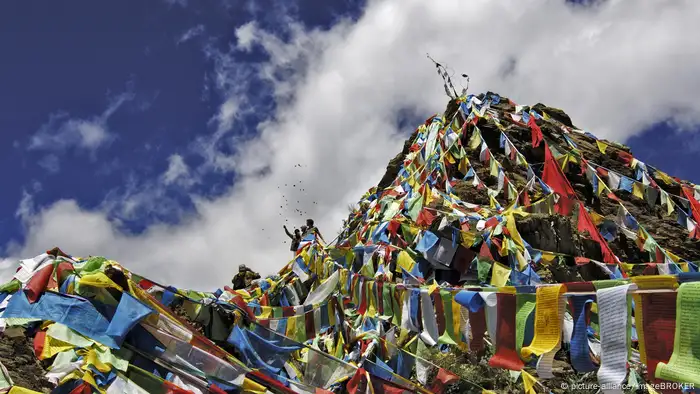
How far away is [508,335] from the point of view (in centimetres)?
591

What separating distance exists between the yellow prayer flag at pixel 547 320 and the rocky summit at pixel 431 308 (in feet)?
0.05

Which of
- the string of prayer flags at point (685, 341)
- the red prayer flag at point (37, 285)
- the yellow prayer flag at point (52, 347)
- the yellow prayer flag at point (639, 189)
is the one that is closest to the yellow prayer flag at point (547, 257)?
the yellow prayer flag at point (639, 189)

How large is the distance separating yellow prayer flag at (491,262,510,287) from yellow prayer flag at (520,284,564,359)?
4.71 m

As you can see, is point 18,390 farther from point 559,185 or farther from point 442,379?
point 559,185

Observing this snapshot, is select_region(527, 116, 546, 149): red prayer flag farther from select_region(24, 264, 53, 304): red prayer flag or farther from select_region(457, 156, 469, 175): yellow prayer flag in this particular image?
select_region(24, 264, 53, 304): red prayer flag

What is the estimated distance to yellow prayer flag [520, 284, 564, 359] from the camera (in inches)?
207

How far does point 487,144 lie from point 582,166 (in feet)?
13.2

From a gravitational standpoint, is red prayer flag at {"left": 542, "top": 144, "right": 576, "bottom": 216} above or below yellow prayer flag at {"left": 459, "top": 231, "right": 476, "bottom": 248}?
above

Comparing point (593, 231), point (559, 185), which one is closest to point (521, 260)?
point (593, 231)

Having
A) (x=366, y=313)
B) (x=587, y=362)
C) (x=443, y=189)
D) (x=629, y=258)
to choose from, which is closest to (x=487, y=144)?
(x=443, y=189)

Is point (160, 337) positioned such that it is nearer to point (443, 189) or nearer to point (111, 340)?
point (111, 340)

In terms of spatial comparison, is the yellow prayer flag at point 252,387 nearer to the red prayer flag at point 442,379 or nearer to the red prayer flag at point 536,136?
the red prayer flag at point 442,379

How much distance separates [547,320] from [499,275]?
5060mm

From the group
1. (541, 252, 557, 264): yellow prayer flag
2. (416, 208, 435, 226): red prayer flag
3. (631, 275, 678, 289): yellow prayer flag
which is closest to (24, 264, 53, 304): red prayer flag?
Result: (631, 275, 678, 289): yellow prayer flag
